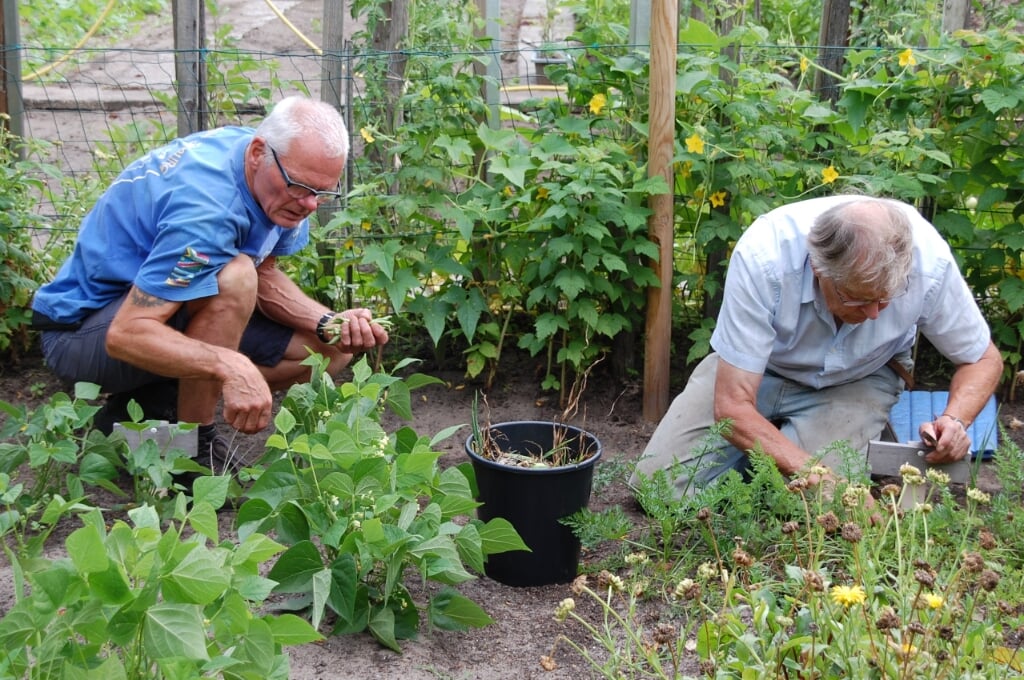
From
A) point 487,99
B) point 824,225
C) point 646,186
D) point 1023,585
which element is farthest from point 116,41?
point 1023,585

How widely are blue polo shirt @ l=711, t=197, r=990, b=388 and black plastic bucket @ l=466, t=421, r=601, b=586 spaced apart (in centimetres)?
55

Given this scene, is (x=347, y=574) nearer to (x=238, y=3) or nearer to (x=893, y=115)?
(x=893, y=115)

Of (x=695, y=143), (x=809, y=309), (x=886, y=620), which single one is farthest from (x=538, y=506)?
(x=695, y=143)

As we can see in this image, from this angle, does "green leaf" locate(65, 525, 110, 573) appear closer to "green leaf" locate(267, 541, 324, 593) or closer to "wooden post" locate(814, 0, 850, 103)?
"green leaf" locate(267, 541, 324, 593)

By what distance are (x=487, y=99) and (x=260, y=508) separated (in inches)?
89.8

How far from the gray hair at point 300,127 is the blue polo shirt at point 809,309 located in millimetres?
1169

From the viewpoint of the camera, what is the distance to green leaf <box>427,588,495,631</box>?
2.51 meters

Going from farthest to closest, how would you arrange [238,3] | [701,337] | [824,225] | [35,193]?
[238,3], [35,193], [701,337], [824,225]

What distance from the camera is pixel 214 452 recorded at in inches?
134

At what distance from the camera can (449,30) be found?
400 centimetres

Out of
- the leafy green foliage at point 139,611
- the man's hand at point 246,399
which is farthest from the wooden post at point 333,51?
the leafy green foliage at point 139,611

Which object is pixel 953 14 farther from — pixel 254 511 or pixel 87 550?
pixel 87 550

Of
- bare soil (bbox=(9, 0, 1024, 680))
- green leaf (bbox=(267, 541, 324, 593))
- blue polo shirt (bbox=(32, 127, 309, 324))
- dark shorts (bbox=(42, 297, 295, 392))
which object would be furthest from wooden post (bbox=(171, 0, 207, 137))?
green leaf (bbox=(267, 541, 324, 593))

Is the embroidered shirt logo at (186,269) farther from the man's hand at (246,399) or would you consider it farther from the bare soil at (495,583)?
the bare soil at (495,583)
